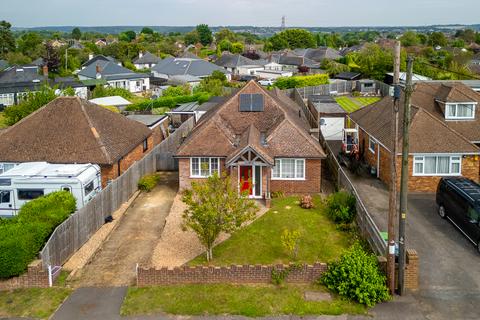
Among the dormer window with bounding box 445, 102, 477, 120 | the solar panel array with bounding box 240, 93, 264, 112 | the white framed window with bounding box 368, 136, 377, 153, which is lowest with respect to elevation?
the white framed window with bounding box 368, 136, 377, 153

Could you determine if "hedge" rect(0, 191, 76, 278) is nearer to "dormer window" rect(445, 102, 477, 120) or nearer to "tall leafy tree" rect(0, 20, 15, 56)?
"dormer window" rect(445, 102, 477, 120)

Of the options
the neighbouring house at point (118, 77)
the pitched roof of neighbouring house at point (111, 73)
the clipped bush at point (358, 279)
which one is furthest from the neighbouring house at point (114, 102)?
the clipped bush at point (358, 279)

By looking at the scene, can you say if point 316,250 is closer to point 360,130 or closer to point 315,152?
point 315,152

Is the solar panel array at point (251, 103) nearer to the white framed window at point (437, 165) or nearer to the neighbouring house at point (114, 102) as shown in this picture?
the white framed window at point (437, 165)

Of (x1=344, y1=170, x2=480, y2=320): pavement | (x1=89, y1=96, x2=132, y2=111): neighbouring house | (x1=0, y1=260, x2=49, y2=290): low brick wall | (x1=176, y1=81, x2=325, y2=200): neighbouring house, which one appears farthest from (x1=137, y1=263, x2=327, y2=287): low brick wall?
(x1=89, y1=96, x2=132, y2=111): neighbouring house

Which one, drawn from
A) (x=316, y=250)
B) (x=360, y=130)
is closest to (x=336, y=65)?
(x=360, y=130)

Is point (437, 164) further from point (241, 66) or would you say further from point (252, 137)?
point (241, 66)

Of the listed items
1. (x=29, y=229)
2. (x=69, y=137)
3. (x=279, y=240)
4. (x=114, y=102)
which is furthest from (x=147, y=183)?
(x=114, y=102)
